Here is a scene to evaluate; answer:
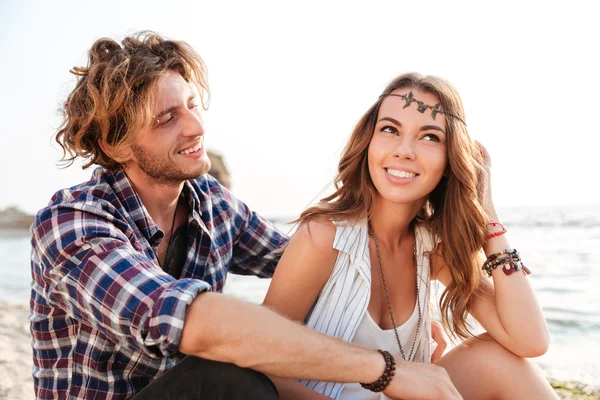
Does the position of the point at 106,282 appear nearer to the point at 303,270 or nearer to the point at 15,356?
the point at 303,270

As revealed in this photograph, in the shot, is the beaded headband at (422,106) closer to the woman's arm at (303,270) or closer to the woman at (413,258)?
the woman at (413,258)

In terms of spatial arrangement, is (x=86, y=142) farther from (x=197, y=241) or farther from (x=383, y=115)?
(x=383, y=115)

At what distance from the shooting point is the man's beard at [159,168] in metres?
3.06

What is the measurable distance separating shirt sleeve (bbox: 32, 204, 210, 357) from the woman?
2.67ft

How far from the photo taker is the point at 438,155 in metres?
3.08

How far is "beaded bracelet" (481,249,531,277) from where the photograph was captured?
3.01 m

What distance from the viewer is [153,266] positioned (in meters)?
2.34

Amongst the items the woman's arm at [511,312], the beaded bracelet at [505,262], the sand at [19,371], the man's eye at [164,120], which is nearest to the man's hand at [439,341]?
the woman's arm at [511,312]

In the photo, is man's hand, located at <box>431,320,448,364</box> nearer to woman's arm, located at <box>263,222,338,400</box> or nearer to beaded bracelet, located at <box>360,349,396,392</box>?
woman's arm, located at <box>263,222,338,400</box>

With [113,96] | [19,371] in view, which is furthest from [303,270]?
[19,371]

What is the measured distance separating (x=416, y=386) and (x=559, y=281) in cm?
812

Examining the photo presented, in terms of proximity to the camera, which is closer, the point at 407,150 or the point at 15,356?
the point at 407,150

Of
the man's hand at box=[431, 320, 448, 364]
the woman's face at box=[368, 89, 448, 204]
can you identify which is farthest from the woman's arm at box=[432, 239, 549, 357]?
the woman's face at box=[368, 89, 448, 204]

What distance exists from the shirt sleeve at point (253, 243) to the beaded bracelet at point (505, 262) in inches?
49.6
